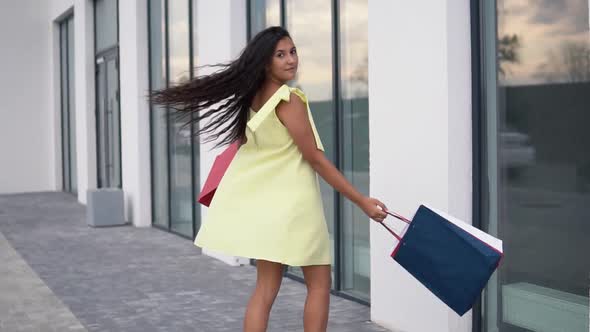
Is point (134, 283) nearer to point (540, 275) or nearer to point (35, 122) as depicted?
point (540, 275)

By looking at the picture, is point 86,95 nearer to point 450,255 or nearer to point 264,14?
point 264,14

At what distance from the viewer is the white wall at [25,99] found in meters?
17.5

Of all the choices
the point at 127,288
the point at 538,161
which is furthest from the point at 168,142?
the point at 538,161

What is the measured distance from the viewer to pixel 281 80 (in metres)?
3.50

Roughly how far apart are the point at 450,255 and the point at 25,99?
16009 millimetres

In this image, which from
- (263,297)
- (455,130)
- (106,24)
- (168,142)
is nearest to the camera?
(263,297)

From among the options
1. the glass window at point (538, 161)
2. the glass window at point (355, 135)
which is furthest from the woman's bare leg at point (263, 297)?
the glass window at point (355, 135)

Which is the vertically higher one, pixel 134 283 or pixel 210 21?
pixel 210 21

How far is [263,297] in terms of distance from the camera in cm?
356

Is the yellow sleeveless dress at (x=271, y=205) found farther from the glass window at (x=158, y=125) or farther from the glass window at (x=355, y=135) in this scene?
the glass window at (x=158, y=125)

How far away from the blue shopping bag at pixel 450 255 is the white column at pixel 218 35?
4.39 metres

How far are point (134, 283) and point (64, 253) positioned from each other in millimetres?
2080

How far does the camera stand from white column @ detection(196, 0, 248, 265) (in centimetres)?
787

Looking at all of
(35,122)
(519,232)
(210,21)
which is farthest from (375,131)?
(35,122)
